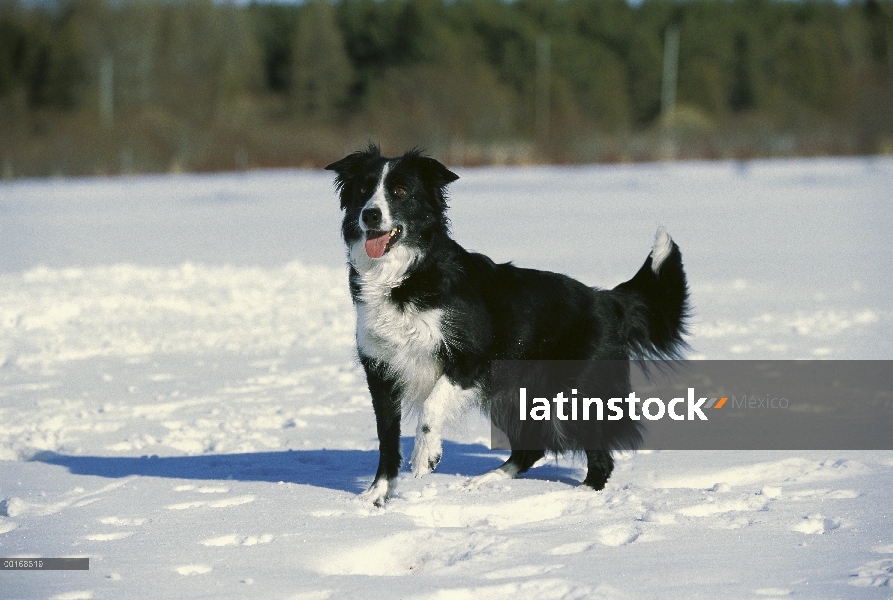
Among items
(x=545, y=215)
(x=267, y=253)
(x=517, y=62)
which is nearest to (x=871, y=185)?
(x=545, y=215)

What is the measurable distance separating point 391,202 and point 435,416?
963 millimetres

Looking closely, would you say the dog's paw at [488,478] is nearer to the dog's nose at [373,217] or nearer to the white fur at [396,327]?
the white fur at [396,327]

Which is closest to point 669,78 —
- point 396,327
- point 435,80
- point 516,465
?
point 435,80

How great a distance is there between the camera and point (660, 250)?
4.82 m

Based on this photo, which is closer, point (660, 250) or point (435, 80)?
point (660, 250)

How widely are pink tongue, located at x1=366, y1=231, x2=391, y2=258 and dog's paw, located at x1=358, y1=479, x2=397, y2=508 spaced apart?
990 mm

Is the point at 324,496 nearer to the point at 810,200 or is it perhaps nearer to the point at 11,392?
the point at 11,392

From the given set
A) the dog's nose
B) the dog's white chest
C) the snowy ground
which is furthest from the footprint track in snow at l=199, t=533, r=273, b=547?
the dog's nose

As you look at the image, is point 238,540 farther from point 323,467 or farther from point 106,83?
point 106,83

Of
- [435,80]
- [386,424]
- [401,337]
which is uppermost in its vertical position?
[435,80]

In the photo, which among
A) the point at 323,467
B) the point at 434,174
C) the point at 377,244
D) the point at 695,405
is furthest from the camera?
the point at 695,405

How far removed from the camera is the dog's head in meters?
4.36

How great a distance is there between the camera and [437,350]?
432cm
